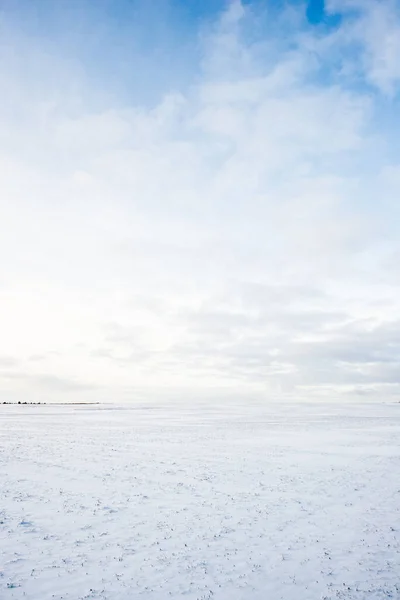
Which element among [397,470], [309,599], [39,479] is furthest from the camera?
[397,470]

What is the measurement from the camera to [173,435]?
126 ft

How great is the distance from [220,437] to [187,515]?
22843mm

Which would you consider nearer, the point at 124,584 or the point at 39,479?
the point at 124,584

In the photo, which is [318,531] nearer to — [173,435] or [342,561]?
[342,561]

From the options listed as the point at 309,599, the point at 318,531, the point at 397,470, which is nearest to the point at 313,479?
the point at 397,470

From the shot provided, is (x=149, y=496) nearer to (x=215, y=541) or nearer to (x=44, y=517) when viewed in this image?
(x=44, y=517)

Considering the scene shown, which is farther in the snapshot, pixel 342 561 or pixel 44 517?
pixel 44 517

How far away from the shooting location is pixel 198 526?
13.9 m

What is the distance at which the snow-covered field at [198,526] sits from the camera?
1012 cm

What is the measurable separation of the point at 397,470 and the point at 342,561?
1326cm

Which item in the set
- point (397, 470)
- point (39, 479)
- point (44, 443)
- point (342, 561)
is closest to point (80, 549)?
point (342, 561)

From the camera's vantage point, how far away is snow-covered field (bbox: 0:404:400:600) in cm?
1012

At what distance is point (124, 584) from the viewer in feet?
33.1

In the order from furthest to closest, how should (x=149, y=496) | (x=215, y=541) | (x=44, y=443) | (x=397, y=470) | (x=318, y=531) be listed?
(x=44, y=443) → (x=397, y=470) → (x=149, y=496) → (x=318, y=531) → (x=215, y=541)
